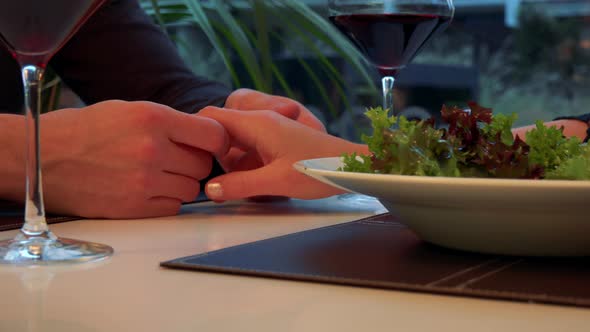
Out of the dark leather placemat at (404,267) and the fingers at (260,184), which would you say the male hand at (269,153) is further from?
the dark leather placemat at (404,267)

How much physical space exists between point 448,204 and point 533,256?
0.24 ft

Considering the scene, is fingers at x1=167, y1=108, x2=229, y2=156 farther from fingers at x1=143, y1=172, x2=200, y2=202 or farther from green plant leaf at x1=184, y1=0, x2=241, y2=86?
green plant leaf at x1=184, y1=0, x2=241, y2=86

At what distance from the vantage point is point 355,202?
94 centimetres

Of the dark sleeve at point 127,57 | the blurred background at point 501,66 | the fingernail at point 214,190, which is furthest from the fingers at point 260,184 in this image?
the blurred background at point 501,66

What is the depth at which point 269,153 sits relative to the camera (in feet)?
2.89

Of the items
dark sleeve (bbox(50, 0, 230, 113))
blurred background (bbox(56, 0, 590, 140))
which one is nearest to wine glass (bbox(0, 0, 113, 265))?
dark sleeve (bbox(50, 0, 230, 113))

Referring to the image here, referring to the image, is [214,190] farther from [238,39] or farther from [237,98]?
[238,39]

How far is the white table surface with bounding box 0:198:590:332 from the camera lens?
1.27 feet

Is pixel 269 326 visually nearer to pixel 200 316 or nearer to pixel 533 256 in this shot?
pixel 200 316

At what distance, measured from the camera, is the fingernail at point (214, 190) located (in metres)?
0.86

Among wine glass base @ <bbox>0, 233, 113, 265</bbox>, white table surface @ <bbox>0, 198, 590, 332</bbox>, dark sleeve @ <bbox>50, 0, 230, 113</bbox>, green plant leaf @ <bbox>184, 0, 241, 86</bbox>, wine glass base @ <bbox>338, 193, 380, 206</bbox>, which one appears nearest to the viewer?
white table surface @ <bbox>0, 198, 590, 332</bbox>

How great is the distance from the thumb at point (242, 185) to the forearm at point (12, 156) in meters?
0.20

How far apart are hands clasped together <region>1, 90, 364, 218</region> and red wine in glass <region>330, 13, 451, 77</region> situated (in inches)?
6.3

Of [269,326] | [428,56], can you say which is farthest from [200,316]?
[428,56]
